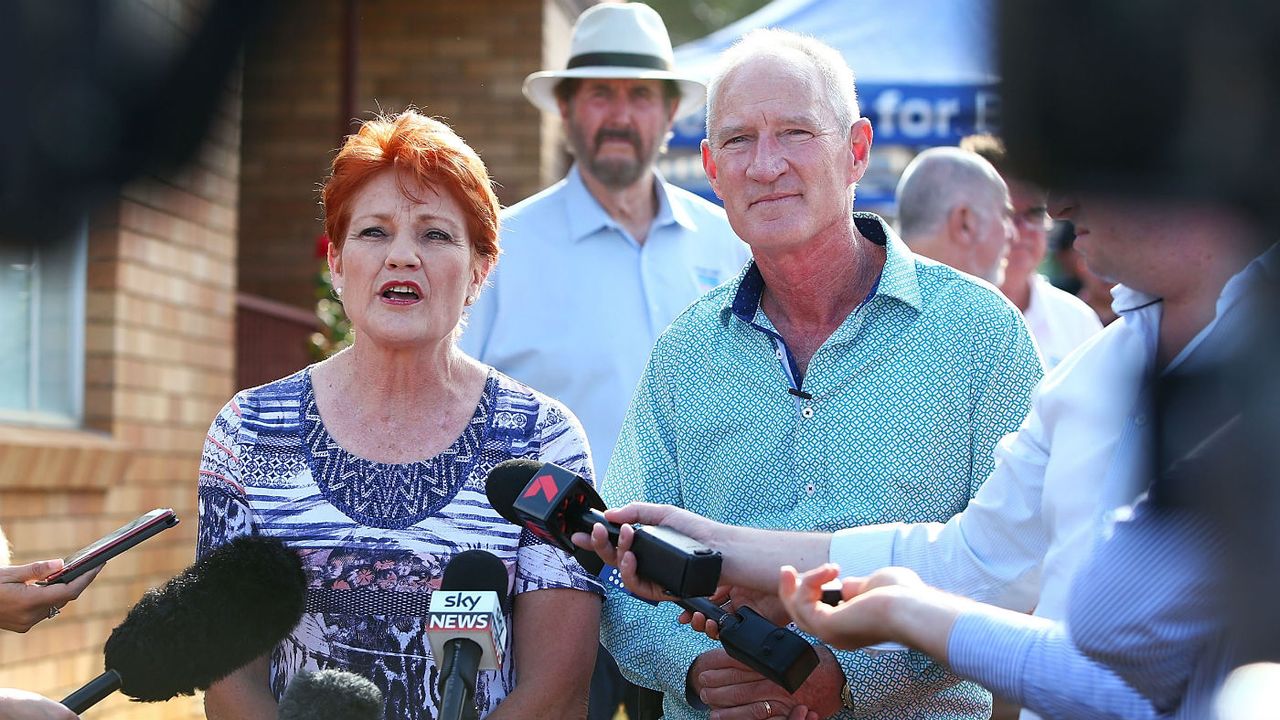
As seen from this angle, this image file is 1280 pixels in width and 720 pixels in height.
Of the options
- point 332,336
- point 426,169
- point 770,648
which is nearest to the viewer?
point 770,648

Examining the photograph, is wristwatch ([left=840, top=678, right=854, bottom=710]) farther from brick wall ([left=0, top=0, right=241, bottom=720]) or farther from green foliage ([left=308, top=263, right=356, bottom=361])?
green foliage ([left=308, top=263, right=356, bottom=361])

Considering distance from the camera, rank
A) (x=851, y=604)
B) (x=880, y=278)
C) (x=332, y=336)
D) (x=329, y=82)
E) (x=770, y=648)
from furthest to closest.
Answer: (x=332, y=336) → (x=880, y=278) → (x=770, y=648) → (x=851, y=604) → (x=329, y=82)

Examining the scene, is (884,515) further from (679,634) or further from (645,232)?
(645,232)

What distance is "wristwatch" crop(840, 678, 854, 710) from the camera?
2.99 m

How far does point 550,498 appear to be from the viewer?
2355 mm

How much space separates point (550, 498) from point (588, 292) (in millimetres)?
2461

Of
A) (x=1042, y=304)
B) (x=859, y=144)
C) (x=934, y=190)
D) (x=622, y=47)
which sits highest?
(x=622, y=47)

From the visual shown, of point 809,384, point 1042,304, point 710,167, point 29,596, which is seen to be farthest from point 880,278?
point 1042,304

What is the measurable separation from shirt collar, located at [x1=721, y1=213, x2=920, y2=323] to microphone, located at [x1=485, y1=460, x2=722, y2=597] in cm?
102

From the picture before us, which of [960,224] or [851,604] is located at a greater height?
[960,224]

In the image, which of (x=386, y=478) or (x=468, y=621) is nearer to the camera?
(x=468, y=621)

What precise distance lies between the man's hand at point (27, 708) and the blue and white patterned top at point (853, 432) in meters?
1.30

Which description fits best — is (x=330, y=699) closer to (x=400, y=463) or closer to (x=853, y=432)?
(x=400, y=463)

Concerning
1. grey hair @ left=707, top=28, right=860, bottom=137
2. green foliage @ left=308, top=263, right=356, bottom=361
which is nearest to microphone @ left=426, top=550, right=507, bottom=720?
Answer: grey hair @ left=707, top=28, right=860, bottom=137
